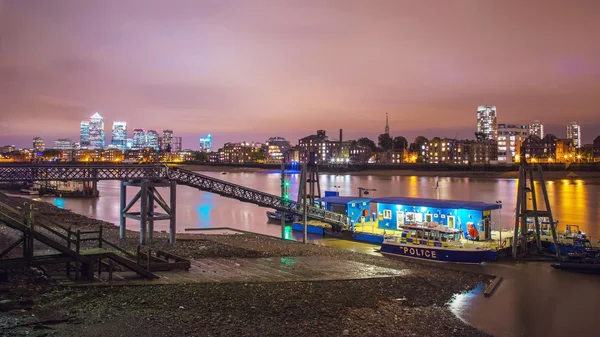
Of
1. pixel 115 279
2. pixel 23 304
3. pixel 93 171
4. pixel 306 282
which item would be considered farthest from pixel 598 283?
pixel 93 171

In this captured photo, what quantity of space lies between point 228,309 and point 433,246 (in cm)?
1760

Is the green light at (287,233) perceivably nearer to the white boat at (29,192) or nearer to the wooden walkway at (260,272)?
the wooden walkway at (260,272)

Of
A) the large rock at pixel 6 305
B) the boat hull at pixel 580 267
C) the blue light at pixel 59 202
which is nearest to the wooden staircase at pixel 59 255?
the large rock at pixel 6 305

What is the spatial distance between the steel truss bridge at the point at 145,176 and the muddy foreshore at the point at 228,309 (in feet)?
44.3

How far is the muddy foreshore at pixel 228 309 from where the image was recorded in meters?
12.8

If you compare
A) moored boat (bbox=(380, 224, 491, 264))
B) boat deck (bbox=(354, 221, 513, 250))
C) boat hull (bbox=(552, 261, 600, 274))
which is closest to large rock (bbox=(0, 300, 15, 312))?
moored boat (bbox=(380, 224, 491, 264))

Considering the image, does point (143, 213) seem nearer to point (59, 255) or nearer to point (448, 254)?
point (59, 255)

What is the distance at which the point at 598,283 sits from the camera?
24.2 metres

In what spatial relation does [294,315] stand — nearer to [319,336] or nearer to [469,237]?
[319,336]

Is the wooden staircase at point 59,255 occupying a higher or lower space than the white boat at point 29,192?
higher

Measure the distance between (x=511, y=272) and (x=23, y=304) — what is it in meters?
24.4

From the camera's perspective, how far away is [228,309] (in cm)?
1472

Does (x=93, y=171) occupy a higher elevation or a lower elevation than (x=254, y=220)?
higher

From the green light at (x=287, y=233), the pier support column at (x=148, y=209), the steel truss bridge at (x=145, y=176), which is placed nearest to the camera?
the pier support column at (x=148, y=209)
